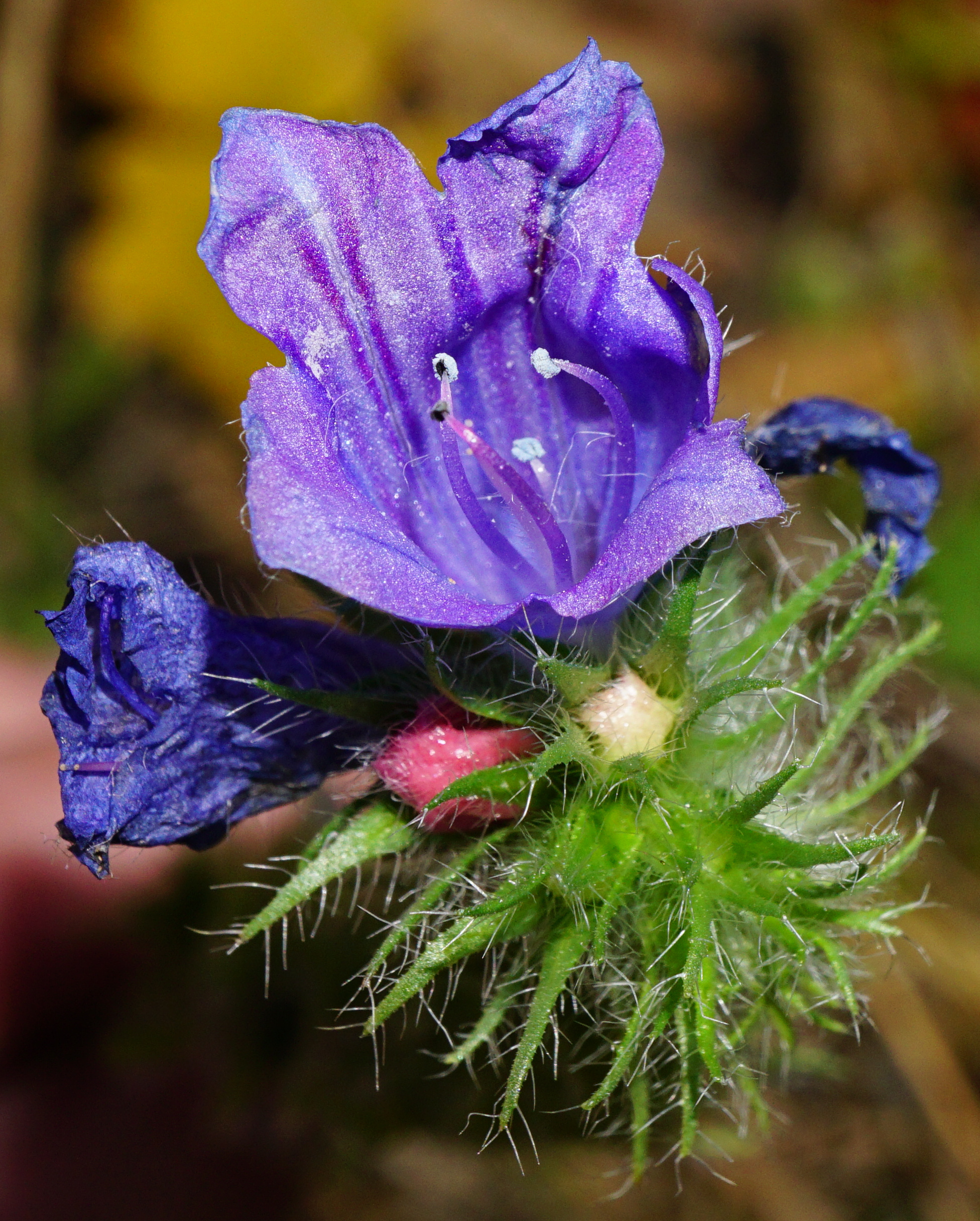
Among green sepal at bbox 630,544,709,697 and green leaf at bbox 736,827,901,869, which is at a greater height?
green sepal at bbox 630,544,709,697

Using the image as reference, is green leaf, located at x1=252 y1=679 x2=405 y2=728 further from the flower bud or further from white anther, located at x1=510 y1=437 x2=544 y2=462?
white anther, located at x1=510 y1=437 x2=544 y2=462

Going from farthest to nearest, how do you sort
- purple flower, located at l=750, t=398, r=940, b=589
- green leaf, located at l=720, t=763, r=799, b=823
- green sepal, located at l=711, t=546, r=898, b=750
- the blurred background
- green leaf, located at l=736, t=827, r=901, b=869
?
the blurred background → purple flower, located at l=750, t=398, r=940, b=589 → green sepal, located at l=711, t=546, r=898, b=750 → green leaf, located at l=736, t=827, r=901, b=869 → green leaf, located at l=720, t=763, r=799, b=823

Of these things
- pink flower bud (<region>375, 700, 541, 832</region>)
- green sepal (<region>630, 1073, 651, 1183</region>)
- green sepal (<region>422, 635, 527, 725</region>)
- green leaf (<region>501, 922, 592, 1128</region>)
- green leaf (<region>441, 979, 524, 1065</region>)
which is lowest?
green sepal (<region>630, 1073, 651, 1183</region>)

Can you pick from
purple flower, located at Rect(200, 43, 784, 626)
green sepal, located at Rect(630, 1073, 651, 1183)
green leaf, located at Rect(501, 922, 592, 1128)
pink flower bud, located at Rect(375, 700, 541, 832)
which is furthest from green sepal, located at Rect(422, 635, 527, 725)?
green sepal, located at Rect(630, 1073, 651, 1183)

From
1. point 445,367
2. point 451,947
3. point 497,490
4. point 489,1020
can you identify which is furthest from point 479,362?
point 489,1020

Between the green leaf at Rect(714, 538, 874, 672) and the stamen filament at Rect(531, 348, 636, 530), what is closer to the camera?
the stamen filament at Rect(531, 348, 636, 530)

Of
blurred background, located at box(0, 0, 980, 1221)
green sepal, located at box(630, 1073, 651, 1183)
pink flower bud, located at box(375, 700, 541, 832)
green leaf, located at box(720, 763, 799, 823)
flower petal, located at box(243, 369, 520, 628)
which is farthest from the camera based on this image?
blurred background, located at box(0, 0, 980, 1221)

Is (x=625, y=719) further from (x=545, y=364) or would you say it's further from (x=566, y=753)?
(x=545, y=364)
